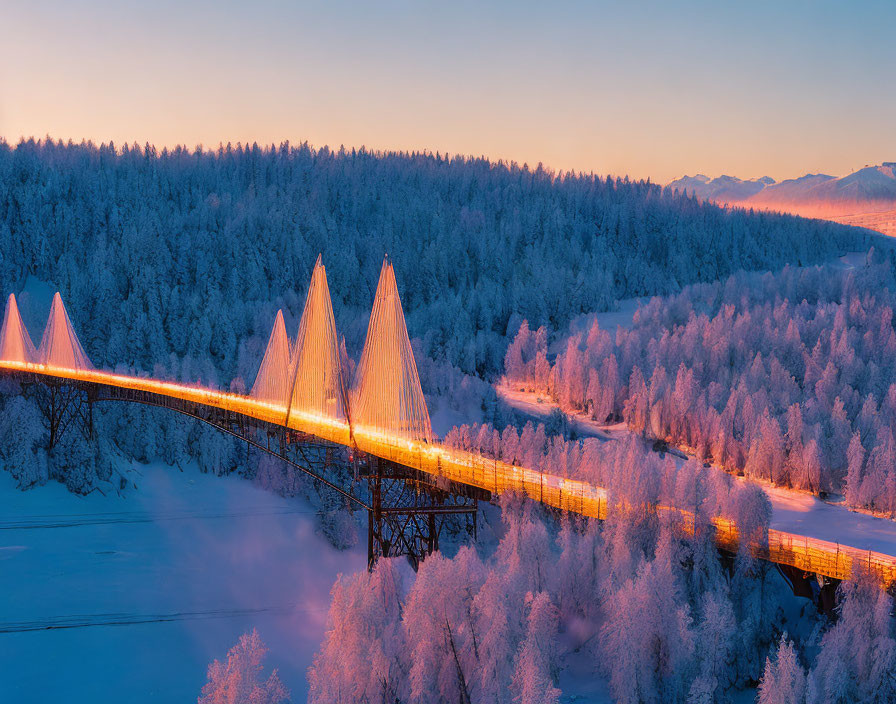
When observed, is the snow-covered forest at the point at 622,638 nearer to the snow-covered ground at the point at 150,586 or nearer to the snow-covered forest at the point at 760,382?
the snow-covered ground at the point at 150,586

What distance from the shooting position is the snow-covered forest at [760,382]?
9181 cm

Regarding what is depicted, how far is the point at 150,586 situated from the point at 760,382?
280 ft

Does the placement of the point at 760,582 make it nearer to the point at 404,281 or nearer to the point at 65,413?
the point at 65,413

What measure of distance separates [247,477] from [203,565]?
25.6 meters

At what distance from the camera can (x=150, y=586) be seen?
63719 mm

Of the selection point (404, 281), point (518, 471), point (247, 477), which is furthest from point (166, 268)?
point (518, 471)

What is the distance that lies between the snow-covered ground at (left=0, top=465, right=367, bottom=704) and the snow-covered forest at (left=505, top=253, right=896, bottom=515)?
161 ft

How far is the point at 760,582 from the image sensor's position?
147 ft

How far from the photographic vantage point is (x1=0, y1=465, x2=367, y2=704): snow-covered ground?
170ft

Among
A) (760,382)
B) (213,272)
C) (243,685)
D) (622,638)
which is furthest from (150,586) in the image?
(213,272)

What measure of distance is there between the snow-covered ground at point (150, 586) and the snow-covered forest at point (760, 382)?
49.2 metres

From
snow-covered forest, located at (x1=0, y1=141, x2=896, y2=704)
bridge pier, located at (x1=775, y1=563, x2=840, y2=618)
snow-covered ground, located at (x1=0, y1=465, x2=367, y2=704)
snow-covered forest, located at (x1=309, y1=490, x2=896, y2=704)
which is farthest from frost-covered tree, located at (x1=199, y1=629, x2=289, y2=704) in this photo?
bridge pier, located at (x1=775, y1=563, x2=840, y2=618)

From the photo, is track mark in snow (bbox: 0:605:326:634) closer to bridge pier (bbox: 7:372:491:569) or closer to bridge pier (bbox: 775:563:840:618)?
bridge pier (bbox: 7:372:491:569)

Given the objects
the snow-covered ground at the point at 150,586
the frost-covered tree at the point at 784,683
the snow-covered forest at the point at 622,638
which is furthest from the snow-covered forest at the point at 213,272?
the frost-covered tree at the point at 784,683
